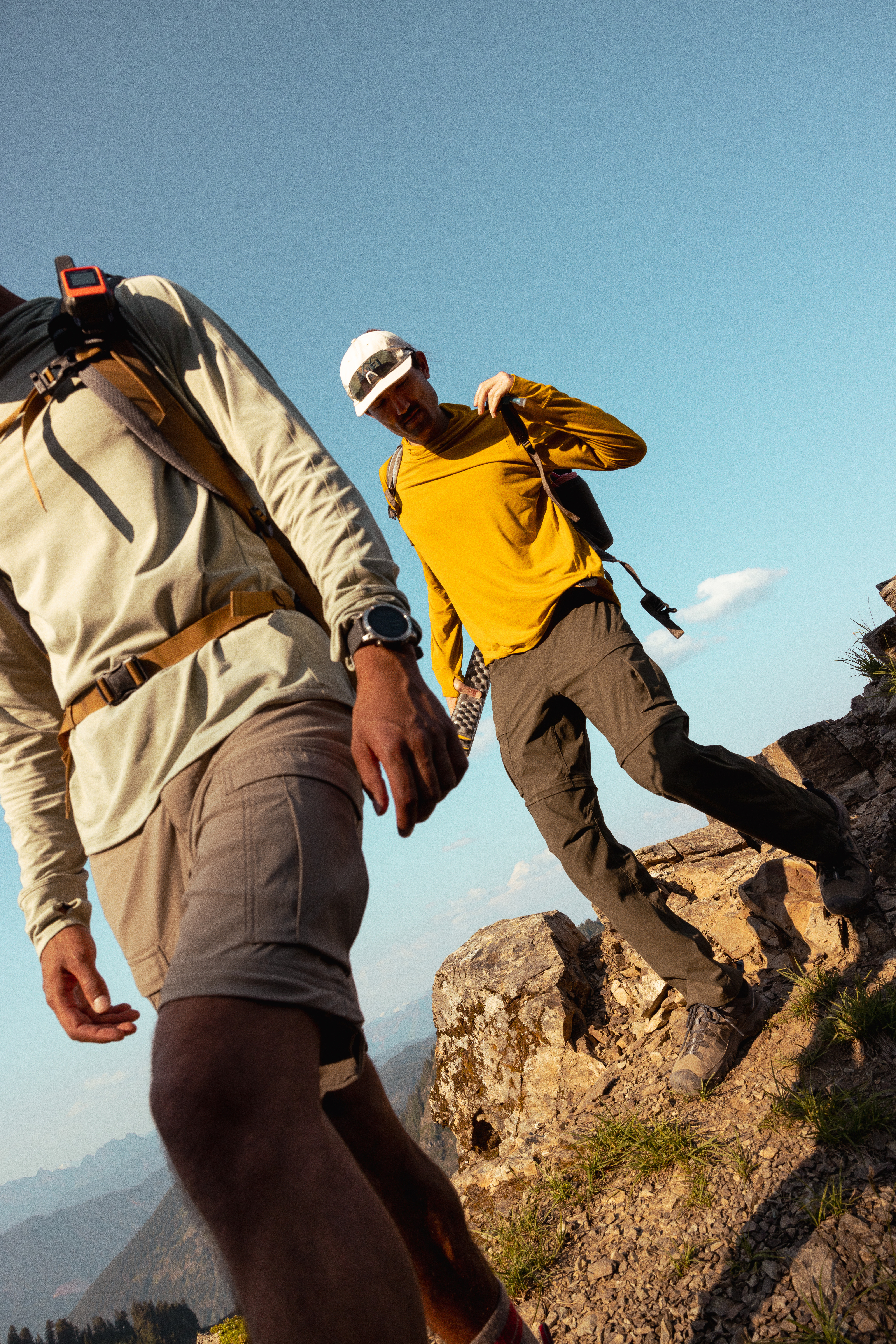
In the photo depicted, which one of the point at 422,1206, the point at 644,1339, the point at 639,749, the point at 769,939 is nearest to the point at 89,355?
the point at 422,1206

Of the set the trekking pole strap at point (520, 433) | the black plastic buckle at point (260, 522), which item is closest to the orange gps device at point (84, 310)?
the black plastic buckle at point (260, 522)

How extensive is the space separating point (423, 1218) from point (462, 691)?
333 cm

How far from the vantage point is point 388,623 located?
1.61 metres

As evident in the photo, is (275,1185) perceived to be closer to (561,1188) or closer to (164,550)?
(164,550)

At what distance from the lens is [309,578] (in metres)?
2.04

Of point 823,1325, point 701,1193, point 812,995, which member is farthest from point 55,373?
point 812,995

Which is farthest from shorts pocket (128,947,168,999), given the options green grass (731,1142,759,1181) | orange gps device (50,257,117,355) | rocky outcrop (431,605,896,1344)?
green grass (731,1142,759,1181)

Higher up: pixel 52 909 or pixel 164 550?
pixel 164 550

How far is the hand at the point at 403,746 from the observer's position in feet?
4.60

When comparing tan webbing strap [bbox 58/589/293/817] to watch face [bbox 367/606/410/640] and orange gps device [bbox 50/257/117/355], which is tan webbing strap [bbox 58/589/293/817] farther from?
orange gps device [bbox 50/257/117/355]

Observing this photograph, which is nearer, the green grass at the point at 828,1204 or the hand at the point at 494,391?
the green grass at the point at 828,1204

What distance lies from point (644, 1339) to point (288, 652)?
8.09 ft

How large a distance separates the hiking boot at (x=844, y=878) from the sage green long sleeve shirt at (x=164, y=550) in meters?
3.26

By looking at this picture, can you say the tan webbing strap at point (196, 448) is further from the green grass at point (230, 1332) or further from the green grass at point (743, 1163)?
the green grass at point (230, 1332)
